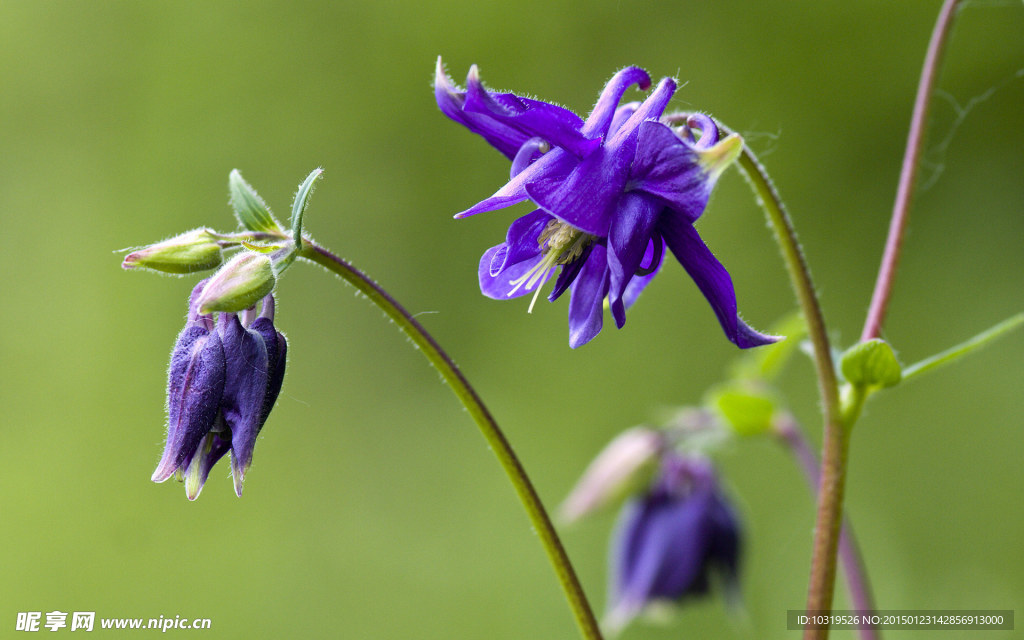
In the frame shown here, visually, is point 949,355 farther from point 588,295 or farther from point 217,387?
point 217,387

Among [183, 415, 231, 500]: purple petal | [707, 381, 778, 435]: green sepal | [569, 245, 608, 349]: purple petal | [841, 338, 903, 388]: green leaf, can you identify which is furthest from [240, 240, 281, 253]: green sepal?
[707, 381, 778, 435]: green sepal

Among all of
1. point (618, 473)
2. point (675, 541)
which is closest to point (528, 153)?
point (618, 473)

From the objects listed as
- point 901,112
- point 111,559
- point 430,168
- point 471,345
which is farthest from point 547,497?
point 901,112

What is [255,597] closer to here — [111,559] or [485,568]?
[111,559]

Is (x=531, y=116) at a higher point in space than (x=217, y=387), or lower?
higher

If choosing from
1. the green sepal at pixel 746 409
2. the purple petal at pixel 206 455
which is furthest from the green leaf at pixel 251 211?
the green sepal at pixel 746 409

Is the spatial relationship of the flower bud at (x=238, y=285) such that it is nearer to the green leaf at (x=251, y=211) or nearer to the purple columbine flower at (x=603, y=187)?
the green leaf at (x=251, y=211)
